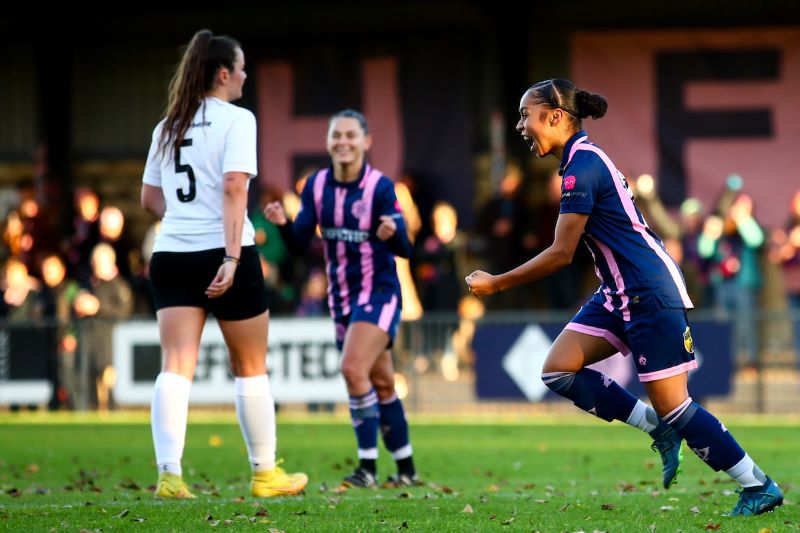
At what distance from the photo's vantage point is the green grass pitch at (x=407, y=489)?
7070mm

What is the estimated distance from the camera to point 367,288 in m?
9.65

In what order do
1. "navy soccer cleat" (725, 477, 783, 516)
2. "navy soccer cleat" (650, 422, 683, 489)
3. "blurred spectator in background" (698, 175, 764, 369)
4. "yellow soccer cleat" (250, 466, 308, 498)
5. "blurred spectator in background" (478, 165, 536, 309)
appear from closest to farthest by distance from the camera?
"navy soccer cleat" (725, 477, 783, 516), "navy soccer cleat" (650, 422, 683, 489), "yellow soccer cleat" (250, 466, 308, 498), "blurred spectator in background" (698, 175, 764, 369), "blurred spectator in background" (478, 165, 536, 309)

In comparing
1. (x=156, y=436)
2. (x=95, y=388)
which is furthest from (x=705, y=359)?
(x=156, y=436)

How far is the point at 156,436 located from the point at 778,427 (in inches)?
360

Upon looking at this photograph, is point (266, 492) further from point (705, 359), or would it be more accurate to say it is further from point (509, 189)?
point (509, 189)

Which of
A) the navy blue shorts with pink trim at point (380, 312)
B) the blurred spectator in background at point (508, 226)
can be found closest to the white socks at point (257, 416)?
the navy blue shorts with pink trim at point (380, 312)

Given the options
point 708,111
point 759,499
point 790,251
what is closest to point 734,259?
point 790,251

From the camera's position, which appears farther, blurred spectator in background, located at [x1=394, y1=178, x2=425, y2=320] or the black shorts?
blurred spectator in background, located at [x1=394, y1=178, x2=425, y2=320]

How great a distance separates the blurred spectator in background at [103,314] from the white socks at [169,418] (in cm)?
962

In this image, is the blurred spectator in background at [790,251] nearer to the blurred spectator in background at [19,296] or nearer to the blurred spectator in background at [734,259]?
the blurred spectator in background at [734,259]

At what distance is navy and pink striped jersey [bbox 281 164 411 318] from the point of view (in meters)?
9.66

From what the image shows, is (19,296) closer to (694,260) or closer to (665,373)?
(694,260)

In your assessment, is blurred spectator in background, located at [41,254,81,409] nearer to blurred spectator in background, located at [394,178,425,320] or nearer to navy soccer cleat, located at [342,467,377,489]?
blurred spectator in background, located at [394,178,425,320]

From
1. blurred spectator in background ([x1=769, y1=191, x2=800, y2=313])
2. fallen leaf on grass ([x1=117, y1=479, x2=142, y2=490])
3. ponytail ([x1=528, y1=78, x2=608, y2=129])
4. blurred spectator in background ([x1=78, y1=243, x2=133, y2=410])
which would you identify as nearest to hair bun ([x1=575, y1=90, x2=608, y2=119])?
ponytail ([x1=528, y1=78, x2=608, y2=129])
